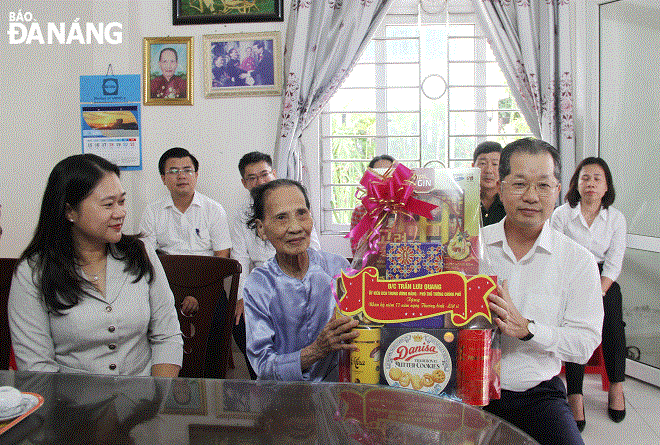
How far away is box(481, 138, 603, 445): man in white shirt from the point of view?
4.25 feet

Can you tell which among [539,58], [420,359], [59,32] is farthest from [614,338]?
[59,32]

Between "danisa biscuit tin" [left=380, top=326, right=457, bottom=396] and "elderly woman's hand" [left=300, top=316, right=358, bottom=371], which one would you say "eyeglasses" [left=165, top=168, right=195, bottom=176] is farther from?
"danisa biscuit tin" [left=380, top=326, right=457, bottom=396]

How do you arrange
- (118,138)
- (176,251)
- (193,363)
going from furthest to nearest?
1. (118,138)
2. (176,251)
3. (193,363)

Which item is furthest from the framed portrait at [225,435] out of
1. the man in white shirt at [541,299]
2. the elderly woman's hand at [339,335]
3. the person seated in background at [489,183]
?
the person seated in background at [489,183]

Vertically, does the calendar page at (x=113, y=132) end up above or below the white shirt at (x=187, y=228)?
above

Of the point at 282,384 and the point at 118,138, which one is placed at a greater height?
the point at 118,138

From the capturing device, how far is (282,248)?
1.31 m

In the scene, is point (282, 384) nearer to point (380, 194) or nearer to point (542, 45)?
point (380, 194)

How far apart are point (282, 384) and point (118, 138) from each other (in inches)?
125

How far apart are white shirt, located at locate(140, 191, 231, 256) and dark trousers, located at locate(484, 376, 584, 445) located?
7.72 feet

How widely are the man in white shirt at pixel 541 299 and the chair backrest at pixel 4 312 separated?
1503mm

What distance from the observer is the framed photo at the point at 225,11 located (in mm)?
3619

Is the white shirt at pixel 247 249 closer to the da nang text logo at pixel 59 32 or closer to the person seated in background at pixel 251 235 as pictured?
the person seated in background at pixel 251 235

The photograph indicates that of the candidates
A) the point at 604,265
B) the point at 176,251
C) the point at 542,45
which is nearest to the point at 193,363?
the point at 176,251
